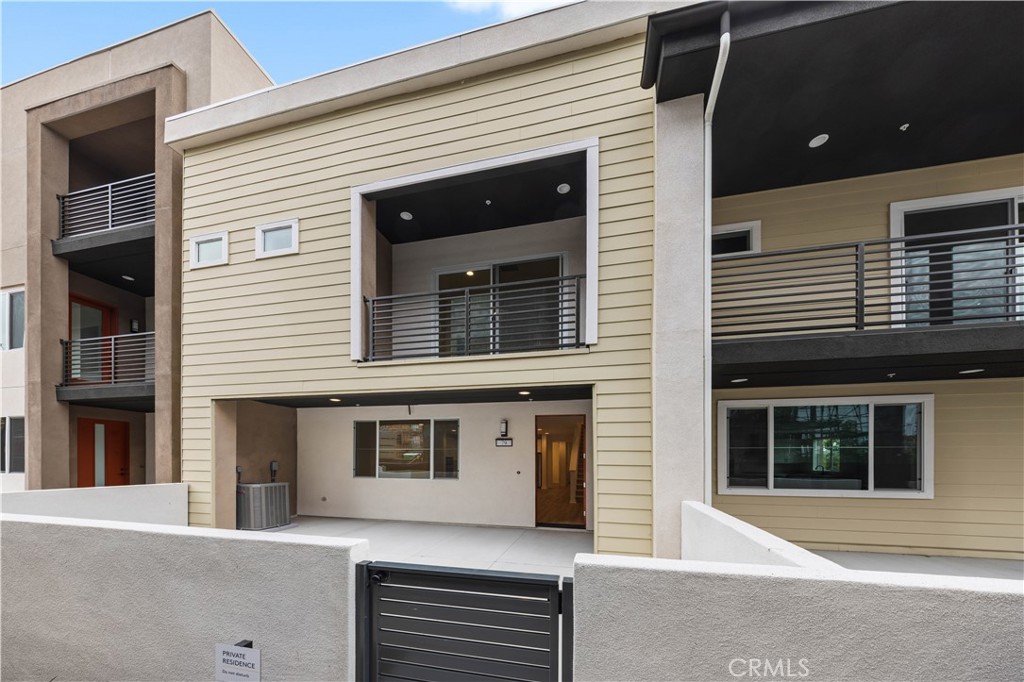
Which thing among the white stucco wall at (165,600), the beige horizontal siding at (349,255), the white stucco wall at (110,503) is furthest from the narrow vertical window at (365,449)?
the white stucco wall at (165,600)

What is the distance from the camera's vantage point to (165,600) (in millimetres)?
2586

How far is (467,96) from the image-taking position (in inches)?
229

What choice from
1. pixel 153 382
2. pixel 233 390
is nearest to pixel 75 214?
pixel 153 382

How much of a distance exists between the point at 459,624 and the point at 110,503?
6.44 metres

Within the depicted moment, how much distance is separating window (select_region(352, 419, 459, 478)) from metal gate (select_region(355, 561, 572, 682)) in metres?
5.85

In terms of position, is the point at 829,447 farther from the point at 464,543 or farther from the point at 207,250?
the point at 207,250

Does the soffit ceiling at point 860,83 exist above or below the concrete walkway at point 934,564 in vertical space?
above

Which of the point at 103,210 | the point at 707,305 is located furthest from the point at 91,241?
the point at 707,305

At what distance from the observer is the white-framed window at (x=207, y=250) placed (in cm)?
692

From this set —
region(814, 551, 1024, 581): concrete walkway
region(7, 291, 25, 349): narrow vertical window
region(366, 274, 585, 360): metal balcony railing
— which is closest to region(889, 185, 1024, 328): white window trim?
region(814, 551, 1024, 581): concrete walkway

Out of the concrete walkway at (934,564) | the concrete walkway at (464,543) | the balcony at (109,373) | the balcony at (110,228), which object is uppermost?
the balcony at (110,228)

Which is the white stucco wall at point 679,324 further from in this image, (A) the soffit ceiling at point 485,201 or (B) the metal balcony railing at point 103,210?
(B) the metal balcony railing at point 103,210

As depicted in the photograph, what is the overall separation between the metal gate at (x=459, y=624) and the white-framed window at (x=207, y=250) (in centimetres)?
638

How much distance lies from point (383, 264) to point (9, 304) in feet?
24.4
